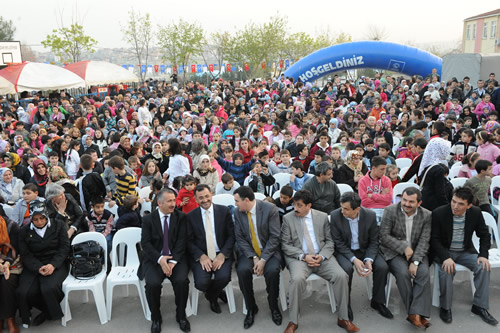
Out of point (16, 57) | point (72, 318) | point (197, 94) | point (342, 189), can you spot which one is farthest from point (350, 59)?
point (16, 57)

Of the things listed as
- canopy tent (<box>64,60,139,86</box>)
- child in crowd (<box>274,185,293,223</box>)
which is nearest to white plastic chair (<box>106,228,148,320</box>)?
child in crowd (<box>274,185,293,223</box>)

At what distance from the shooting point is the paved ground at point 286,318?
11.8ft

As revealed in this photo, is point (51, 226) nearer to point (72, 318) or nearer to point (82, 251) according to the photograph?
point (82, 251)

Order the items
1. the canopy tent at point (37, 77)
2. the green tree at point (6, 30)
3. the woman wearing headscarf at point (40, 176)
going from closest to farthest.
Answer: the woman wearing headscarf at point (40, 176) < the canopy tent at point (37, 77) < the green tree at point (6, 30)

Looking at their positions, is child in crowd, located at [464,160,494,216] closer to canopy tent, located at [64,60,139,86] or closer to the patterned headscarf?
the patterned headscarf

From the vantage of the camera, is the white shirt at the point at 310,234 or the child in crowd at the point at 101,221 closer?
the white shirt at the point at 310,234

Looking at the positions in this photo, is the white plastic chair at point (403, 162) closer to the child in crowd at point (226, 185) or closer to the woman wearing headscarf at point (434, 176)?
the woman wearing headscarf at point (434, 176)

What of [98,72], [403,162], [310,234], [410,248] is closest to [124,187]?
[310,234]

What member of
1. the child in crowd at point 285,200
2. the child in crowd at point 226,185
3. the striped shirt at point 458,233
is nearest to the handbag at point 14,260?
the child in crowd at point 226,185

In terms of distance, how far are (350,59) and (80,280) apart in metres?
17.3

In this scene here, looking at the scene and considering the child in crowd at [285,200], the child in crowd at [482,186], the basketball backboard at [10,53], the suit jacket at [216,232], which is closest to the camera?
the suit jacket at [216,232]

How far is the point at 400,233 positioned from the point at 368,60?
16.3m

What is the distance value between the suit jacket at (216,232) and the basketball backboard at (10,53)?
2404 cm

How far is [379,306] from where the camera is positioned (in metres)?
3.79
